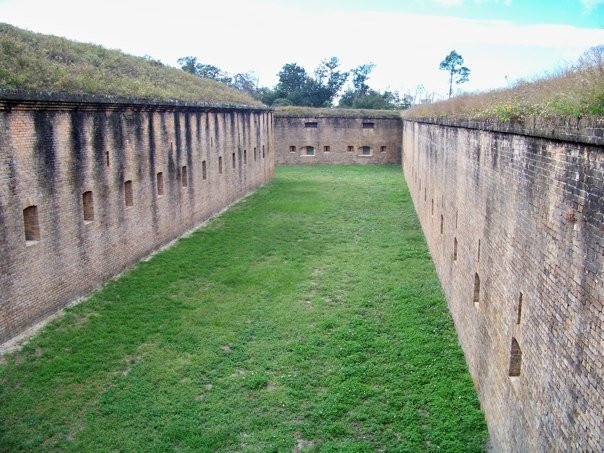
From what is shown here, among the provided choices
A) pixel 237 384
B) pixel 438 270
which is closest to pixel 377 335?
pixel 237 384

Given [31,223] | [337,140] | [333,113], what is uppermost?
[333,113]

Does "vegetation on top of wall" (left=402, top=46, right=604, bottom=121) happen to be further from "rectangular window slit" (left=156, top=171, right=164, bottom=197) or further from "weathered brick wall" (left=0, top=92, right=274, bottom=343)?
"rectangular window slit" (left=156, top=171, right=164, bottom=197)

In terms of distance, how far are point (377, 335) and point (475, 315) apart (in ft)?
6.26

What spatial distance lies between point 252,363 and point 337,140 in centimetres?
2761

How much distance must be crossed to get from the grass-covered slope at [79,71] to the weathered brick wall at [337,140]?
496 inches

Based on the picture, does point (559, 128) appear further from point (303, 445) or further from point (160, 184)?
point (160, 184)

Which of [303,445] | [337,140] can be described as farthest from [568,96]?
[337,140]

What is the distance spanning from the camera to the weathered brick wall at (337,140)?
115 ft

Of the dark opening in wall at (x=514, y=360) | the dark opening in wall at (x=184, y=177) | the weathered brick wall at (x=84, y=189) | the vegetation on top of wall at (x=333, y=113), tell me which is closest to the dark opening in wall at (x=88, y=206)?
the weathered brick wall at (x=84, y=189)

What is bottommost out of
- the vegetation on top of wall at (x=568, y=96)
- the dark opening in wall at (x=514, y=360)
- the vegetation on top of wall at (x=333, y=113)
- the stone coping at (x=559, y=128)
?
the dark opening in wall at (x=514, y=360)

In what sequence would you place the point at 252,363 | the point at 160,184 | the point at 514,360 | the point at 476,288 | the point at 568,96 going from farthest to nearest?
1. the point at 160,184
2. the point at 252,363
3. the point at 476,288
4. the point at 514,360
5. the point at 568,96

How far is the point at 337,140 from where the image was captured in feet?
116

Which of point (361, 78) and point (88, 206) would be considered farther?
point (361, 78)

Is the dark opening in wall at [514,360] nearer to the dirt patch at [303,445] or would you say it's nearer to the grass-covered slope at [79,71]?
the dirt patch at [303,445]
